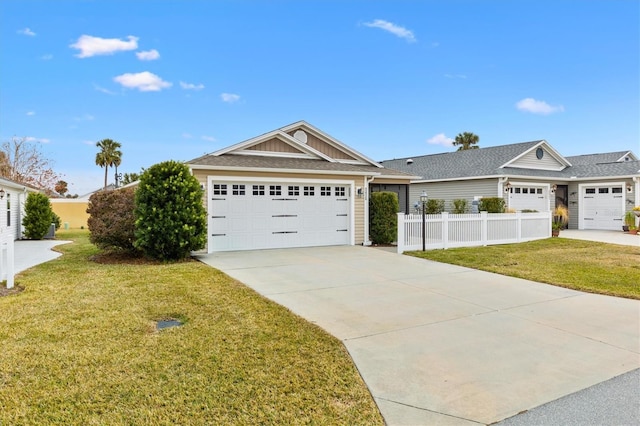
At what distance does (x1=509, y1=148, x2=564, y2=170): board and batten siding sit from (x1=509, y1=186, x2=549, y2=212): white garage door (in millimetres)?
1303

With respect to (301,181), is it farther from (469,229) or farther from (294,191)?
(469,229)

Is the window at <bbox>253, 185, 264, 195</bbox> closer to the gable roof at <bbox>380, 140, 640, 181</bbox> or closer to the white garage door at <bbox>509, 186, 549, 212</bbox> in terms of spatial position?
the gable roof at <bbox>380, 140, 640, 181</bbox>

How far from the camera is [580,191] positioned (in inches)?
817

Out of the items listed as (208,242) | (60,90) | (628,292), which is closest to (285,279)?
(208,242)

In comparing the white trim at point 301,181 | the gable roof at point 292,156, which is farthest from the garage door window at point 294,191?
the gable roof at point 292,156

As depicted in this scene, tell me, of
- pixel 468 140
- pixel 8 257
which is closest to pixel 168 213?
pixel 8 257

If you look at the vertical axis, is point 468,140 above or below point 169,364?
above

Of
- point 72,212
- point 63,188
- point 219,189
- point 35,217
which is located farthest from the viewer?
point 63,188

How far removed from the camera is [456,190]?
2048cm

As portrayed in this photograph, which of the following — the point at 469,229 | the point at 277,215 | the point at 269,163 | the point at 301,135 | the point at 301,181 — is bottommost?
the point at 469,229

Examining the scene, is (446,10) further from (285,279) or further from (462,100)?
(285,279)

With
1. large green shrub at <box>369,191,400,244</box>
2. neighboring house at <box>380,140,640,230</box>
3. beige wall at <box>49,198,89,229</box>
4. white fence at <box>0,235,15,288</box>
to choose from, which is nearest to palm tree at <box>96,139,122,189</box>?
beige wall at <box>49,198,89,229</box>

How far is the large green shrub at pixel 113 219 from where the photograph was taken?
1017 centimetres

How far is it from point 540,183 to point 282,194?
1460 cm
